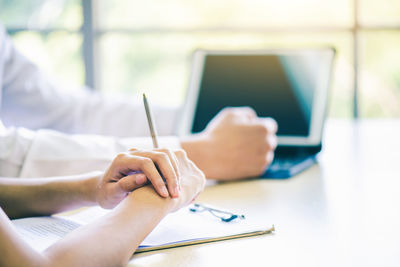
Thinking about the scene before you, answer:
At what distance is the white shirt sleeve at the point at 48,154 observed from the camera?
2.76 ft

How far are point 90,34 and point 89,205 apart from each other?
2.55 m

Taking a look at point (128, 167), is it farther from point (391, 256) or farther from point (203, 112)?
point (203, 112)

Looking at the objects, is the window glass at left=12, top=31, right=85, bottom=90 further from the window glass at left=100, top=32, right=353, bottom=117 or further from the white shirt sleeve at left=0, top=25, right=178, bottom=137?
the white shirt sleeve at left=0, top=25, right=178, bottom=137

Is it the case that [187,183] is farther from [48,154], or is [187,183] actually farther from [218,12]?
[218,12]

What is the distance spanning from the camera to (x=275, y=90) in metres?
1.24

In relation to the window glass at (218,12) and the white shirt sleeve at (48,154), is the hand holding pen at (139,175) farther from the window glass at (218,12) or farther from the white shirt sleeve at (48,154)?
the window glass at (218,12)

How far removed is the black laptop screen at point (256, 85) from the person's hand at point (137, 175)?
0.63 metres

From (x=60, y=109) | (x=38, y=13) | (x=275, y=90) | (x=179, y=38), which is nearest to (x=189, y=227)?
(x=275, y=90)

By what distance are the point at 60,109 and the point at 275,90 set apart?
0.64 metres

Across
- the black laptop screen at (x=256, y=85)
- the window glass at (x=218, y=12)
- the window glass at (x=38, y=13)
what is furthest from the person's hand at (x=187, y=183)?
the window glass at (x=38, y=13)

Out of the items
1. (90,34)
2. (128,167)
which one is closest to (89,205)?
(128,167)

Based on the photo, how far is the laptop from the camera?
3.89ft

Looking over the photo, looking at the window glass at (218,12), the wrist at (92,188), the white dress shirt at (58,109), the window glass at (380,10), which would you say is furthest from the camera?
the window glass at (218,12)

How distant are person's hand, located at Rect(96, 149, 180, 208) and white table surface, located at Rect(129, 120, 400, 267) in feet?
0.29
